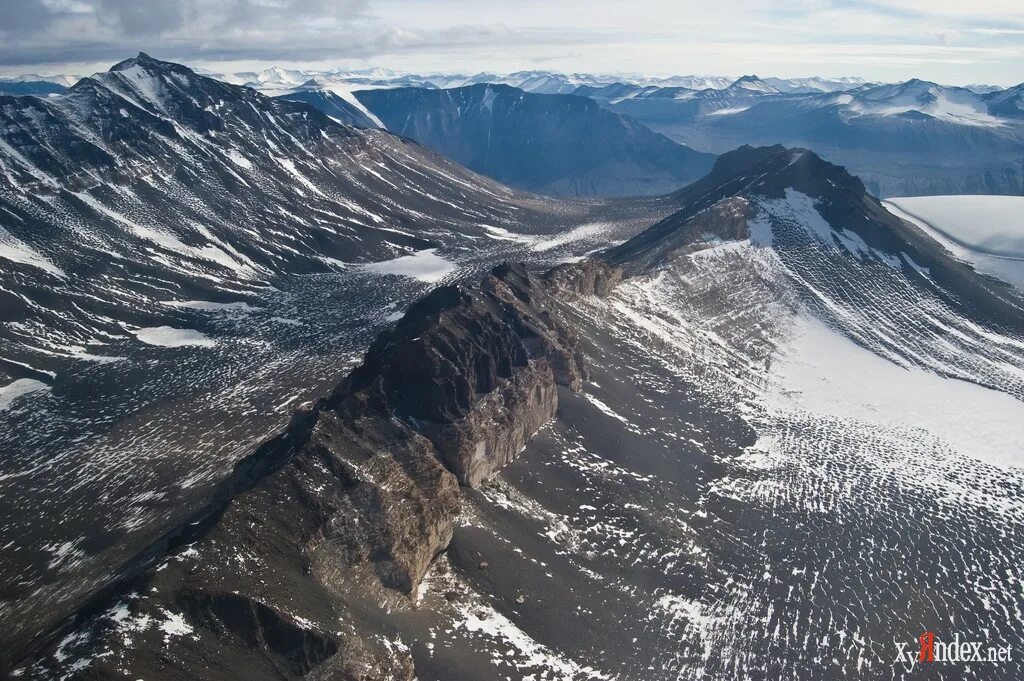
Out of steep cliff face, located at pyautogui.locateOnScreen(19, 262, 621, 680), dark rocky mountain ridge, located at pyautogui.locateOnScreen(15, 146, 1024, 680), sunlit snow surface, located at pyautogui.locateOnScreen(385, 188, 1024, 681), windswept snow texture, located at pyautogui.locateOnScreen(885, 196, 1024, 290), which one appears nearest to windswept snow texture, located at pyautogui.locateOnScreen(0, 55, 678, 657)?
steep cliff face, located at pyautogui.locateOnScreen(19, 262, 621, 680)

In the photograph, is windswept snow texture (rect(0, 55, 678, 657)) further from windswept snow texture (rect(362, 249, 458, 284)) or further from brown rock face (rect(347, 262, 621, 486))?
brown rock face (rect(347, 262, 621, 486))

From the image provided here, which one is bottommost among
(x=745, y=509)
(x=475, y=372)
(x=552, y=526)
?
(x=745, y=509)

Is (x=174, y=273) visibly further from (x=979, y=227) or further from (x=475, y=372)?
Result: (x=979, y=227)

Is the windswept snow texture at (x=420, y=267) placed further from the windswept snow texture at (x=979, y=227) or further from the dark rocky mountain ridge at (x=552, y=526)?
the windswept snow texture at (x=979, y=227)

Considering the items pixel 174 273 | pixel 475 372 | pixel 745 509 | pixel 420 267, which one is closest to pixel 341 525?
pixel 475 372

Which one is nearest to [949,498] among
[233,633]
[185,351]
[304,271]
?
[233,633]

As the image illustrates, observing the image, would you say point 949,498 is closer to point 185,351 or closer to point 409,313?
point 409,313
